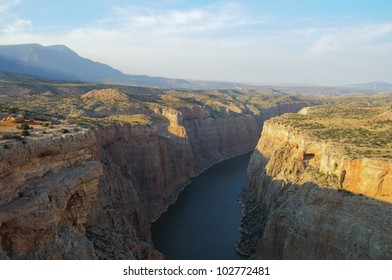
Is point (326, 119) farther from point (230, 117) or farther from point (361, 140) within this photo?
→ point (230, 117)

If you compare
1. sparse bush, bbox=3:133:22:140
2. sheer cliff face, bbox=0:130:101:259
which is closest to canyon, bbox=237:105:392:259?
sheer cliff face, bbox=0:130:101:259

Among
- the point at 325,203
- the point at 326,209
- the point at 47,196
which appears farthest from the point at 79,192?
the point at 325,203

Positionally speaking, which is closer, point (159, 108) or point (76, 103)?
point (76, 103)

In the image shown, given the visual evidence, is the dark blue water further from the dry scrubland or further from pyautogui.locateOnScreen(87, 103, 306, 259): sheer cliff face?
the dry scrubland

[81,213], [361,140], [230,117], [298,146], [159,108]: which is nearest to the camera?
[81,213]

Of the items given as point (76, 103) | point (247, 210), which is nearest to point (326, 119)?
point (247, 210)

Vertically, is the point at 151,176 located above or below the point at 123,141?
below

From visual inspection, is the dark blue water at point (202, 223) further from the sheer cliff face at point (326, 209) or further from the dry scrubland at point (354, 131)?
the dry scrubland at point (354, 131)
